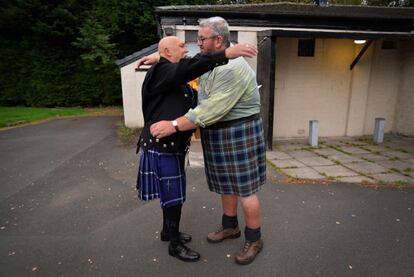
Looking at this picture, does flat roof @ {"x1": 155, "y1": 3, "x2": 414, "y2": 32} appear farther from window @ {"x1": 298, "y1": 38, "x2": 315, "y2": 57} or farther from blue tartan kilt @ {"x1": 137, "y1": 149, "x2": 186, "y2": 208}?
blue tartan kilt @ {"x1": 137, "y1": 149, "x2": 186, "y2": 208}

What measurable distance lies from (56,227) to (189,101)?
2054 millimetres

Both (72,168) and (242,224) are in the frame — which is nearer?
(242,224)

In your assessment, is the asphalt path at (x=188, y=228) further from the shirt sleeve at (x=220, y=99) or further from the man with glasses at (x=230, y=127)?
the shirt sleeve at (x=220, y=99)

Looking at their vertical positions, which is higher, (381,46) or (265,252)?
(381,46)

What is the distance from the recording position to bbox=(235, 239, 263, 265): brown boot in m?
2.51

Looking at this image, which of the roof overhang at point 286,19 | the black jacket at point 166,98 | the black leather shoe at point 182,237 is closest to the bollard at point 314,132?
the roof overhang at point 286,19

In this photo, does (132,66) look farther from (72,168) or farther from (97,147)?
(72,168)

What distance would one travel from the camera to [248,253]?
2.54m

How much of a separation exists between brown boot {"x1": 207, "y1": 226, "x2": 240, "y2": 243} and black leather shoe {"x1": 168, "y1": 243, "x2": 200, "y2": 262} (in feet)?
0.95

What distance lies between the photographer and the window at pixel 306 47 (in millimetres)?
7210

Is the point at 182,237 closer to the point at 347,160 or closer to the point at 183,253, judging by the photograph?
the point at 183,253

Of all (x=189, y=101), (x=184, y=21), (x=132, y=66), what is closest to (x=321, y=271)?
(x=189, y=101)

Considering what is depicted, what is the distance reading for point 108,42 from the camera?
1341 cm

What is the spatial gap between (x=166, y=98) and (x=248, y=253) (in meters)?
1.46
